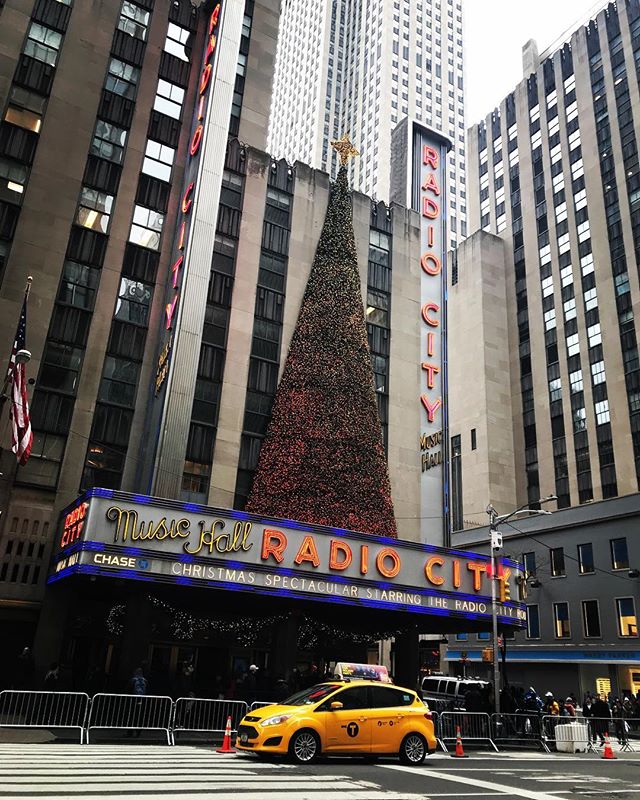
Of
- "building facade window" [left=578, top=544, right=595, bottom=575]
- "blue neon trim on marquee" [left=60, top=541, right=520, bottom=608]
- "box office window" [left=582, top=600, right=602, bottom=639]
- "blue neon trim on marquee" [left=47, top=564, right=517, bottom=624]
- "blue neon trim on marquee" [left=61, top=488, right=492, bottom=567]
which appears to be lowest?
"blue neon trim on marquee" [left=47, top=564, right=517, bottom=624]

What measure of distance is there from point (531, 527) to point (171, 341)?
1529 inches

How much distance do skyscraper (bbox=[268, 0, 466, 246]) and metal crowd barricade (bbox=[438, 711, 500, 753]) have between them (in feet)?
379

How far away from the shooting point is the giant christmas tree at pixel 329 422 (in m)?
33.6

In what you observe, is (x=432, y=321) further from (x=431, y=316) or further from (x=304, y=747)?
(x=304, y=747)

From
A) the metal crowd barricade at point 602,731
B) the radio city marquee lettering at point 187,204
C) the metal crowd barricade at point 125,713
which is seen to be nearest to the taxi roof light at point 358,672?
the metal crowd barricade at point 602,731

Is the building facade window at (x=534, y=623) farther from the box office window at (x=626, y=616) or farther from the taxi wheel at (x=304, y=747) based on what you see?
the taxi wheel at (x=304, y=747)

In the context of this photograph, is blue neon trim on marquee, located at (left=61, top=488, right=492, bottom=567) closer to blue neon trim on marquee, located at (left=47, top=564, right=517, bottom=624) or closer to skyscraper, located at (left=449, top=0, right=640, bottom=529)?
blue neon trim on marquee, located at (left=47, top=564, right=517, bottom=624)

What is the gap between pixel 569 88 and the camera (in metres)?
68.4

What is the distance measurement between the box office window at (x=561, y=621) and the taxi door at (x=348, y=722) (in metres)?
41.3

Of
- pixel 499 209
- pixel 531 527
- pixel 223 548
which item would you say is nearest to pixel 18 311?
pixel 223 548

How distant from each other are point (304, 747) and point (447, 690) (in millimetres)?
22284

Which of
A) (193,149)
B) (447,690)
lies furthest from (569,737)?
(193,149)

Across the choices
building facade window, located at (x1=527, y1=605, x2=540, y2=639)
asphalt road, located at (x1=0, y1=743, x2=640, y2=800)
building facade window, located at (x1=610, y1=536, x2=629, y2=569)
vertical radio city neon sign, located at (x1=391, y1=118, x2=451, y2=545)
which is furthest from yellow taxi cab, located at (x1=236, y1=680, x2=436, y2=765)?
building facade window, located at (x1=527, y1=605, x2=540, y2=639)

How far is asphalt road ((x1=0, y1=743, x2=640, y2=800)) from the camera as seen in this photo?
32.6ft
